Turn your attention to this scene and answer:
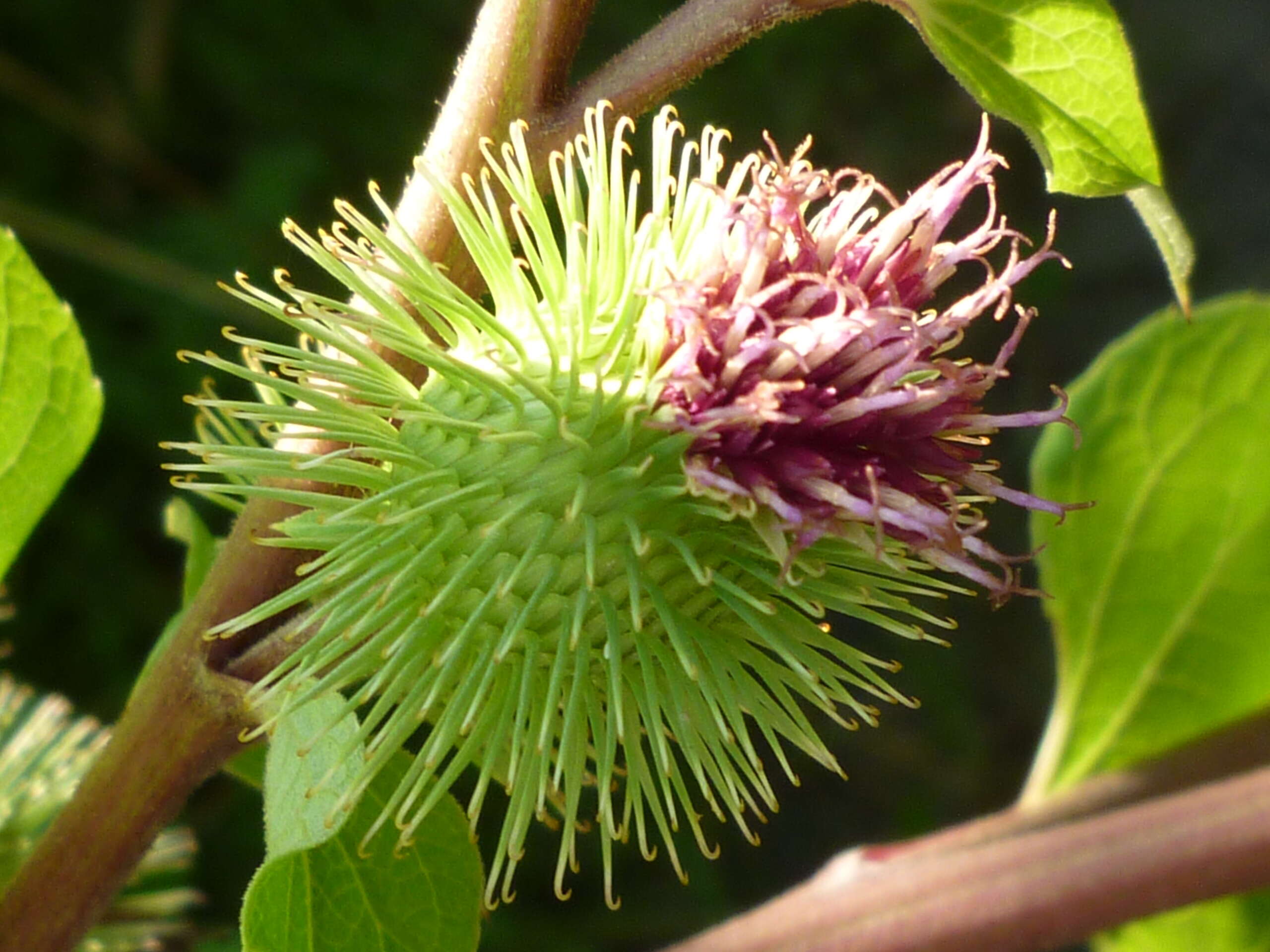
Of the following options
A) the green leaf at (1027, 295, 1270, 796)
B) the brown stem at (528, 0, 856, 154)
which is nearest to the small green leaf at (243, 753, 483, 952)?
the brown stem at (528, 0, 856, 154)

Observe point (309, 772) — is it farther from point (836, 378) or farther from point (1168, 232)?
point (1168, 232)

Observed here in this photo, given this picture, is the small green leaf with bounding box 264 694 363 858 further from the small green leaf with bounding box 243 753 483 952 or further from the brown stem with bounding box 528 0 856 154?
the brown stem with bounding box 528 0 856 154

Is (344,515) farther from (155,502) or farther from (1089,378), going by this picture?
(155,502)

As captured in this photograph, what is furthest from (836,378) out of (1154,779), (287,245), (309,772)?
(287,245)

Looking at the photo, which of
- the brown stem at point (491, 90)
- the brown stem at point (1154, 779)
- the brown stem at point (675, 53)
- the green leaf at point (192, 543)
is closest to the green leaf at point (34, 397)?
the green leaf at point (192, 543)

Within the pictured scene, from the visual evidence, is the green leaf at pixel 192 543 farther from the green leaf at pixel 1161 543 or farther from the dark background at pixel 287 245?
the green leaf at pixel 1161 543
